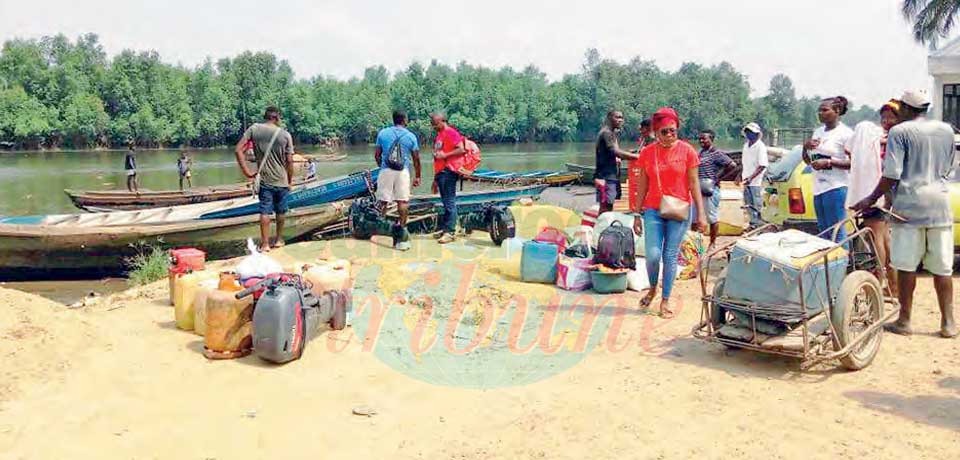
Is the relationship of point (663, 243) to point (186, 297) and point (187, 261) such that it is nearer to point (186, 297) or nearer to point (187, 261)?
point (186, 297)

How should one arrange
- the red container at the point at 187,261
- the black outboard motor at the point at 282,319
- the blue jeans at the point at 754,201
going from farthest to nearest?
1. the blue jeans at the point at 754,201
2. the red container at the point at 187,261
3. the black outboard motor at the point at 282,319

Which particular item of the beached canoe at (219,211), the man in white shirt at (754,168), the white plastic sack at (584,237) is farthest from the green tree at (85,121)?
the white plastic sack at (584,237)

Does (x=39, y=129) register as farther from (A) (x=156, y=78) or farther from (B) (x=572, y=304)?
(B) (x=572, y=304)

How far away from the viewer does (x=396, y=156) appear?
9.30m

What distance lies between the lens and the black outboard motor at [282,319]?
4.97 meters

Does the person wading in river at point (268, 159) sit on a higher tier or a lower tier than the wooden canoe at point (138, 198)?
higher

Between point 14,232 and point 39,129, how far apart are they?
6251 centimetres

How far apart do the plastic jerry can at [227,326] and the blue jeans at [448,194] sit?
4732mm

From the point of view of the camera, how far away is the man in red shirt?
31.3 feet

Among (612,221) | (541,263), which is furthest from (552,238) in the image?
(541,263)

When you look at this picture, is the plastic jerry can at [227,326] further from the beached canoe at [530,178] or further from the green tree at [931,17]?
the green tree at [931,17]

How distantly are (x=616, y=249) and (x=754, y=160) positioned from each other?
4.00m

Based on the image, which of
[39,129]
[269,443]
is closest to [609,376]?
[269,443]

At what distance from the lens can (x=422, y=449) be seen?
3.84 m
